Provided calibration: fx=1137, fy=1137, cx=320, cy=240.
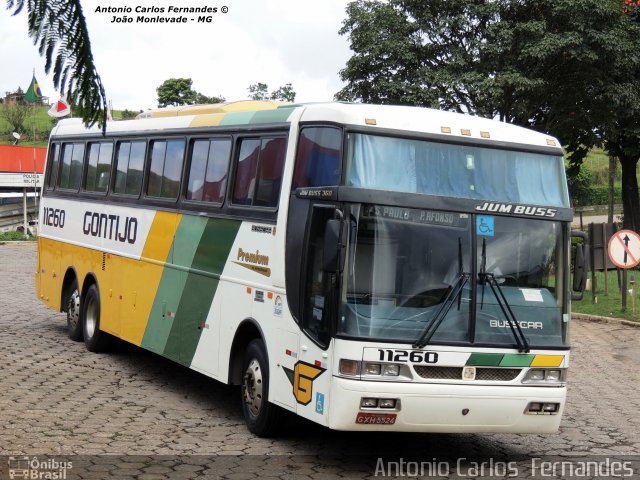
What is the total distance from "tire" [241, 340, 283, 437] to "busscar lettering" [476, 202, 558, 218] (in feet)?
8.13

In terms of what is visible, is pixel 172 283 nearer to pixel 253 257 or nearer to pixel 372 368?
pixel 253 257

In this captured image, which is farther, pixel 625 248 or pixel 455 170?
pixel 625 248

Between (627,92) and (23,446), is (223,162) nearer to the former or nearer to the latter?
(23,446)

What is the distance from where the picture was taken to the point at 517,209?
985cm

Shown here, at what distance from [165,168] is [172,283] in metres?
1.55

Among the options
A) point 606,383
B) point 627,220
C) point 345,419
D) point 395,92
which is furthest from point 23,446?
point 627,220

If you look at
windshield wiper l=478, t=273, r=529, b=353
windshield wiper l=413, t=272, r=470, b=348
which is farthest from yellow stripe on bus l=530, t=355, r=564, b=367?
windshield wiper l=413, t=272, r=470, b=348

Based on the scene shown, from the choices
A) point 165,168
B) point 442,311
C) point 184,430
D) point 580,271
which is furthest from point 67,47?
point 165,168

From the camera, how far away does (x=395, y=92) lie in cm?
3747

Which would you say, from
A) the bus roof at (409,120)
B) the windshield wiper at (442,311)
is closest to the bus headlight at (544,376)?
the windshield wiper at (442,311)

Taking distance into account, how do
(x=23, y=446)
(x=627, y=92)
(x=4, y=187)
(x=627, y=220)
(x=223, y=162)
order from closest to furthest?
1. (x=23, y=446)
2. (x=223, y=162)
3. (x=627, y=92)
4. (x=627, y=220)
5. (x=4, y=187)

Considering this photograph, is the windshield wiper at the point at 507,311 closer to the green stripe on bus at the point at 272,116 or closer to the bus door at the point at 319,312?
the bus door at the point at 319,312

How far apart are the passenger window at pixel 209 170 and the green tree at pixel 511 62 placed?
23.8 meters

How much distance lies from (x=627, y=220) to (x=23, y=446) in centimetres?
3493
